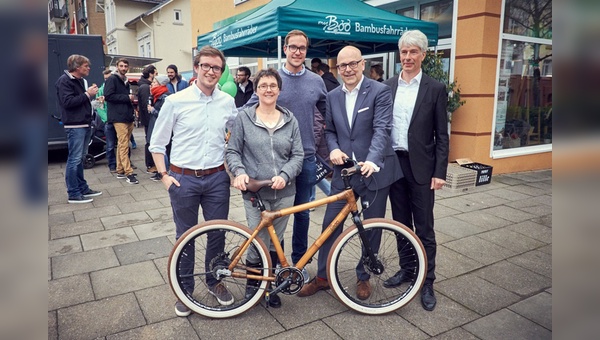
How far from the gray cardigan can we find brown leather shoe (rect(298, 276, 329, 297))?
2.75 feet

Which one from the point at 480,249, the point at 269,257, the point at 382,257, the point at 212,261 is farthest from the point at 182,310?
the point at 480,249

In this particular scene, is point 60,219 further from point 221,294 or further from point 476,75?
point 476,75

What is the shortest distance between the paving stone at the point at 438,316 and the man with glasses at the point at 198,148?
4.48ft

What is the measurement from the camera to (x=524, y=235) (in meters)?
4.79

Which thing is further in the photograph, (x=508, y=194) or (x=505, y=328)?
(x=508, y=194)

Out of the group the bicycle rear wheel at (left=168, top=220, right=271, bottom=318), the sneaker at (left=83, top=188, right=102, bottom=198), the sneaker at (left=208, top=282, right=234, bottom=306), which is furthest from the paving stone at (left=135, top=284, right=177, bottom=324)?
the sneaker at (left=83, top=188, right=102, bottom=198)

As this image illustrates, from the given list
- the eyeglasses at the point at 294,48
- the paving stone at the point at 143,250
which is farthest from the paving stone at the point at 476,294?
the paving stone at the point at 143,250

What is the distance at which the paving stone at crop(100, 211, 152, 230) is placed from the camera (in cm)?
518

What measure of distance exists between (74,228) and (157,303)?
2.38m

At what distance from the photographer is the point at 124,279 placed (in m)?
3.68

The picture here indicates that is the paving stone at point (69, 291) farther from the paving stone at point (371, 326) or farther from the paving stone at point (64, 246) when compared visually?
the paving stone at point (371, 326)

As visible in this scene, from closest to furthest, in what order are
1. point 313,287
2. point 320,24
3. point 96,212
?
point 313,287 < point 96,212 < point 320,24

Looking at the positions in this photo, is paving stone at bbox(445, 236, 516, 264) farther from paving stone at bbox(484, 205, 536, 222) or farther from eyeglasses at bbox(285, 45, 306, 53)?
eyeglasses at bbox(285, 45, 306, 53)
